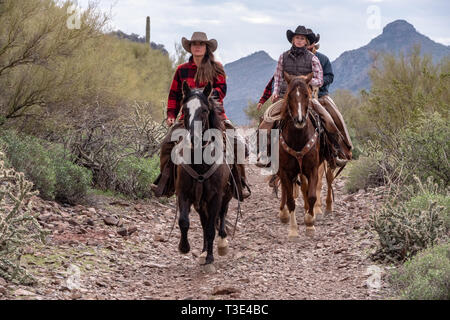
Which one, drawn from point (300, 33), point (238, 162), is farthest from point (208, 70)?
point (300, 33)

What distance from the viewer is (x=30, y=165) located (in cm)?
988

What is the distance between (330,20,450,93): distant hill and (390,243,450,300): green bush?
137700mm

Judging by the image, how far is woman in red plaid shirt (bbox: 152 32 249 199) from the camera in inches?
309

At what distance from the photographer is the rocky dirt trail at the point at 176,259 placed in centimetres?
647

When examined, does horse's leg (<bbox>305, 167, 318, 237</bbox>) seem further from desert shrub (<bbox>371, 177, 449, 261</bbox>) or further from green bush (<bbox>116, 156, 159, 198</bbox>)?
green bush (<bbox>116, 156, 159, 198</bbox>)

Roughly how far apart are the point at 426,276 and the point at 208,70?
12.4 feet

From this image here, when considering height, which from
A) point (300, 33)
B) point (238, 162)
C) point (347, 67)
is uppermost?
point (347, 67)

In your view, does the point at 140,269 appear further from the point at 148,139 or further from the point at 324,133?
the point at 148,139

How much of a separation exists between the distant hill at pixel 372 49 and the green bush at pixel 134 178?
132933 millimetres

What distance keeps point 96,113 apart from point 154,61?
21.6 meters

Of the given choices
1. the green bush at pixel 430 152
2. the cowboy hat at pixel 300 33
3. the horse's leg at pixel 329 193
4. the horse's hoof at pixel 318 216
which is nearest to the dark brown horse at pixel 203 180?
the cowboy hat at pixel 300 33

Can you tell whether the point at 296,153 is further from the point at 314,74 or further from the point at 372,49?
the point at 372,49

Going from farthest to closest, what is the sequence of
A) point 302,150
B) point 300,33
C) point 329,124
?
point 300,33 < point 329,124 < point 302,150

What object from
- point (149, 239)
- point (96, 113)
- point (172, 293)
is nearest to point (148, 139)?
point (96, 113)
